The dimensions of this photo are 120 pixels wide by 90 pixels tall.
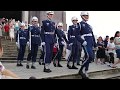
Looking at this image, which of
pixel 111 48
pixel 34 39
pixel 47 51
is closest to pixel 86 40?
pixel 47 51

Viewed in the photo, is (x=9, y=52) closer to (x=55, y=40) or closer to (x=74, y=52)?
(x=74, y=52)

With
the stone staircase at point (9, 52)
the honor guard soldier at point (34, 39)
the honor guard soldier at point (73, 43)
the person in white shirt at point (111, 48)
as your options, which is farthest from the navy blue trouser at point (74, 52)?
the stone staircase at point (9, 52)

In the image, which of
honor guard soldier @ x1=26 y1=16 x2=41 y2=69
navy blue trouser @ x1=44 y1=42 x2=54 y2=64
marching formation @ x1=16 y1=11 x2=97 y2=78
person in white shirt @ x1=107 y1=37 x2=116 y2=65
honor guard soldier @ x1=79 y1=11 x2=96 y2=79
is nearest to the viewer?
honor guard soldier @ x1=79 y1=11 x2=96 y2=79

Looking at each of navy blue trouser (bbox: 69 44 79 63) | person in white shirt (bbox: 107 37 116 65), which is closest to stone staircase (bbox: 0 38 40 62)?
person in white shirt (bbox: 107 37 116 65)

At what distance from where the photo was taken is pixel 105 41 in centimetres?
1633

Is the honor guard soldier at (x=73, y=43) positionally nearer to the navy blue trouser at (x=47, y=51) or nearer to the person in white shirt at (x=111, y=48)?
the navy blue trouser at (x=47, y=51)

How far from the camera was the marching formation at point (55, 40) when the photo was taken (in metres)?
8.51

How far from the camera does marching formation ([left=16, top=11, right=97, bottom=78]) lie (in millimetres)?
8508

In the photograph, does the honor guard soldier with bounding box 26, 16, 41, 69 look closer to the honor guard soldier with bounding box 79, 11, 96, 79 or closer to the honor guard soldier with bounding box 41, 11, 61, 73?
the honor guard soldier with bounding box 41, 11, 61, 73
